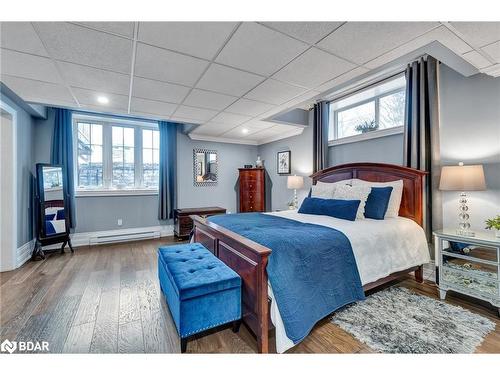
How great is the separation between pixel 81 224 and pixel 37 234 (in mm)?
783

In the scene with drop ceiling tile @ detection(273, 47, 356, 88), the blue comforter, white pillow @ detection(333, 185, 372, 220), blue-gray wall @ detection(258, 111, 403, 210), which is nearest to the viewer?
the blue comforter

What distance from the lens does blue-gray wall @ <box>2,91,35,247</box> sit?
3.37 meters

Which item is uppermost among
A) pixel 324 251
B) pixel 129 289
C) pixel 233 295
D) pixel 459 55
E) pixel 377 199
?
pixel 459 55

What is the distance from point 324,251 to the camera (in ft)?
6.17

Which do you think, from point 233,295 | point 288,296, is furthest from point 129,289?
point 288,296

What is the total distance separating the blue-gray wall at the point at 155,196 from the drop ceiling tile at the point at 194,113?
4.76 feet

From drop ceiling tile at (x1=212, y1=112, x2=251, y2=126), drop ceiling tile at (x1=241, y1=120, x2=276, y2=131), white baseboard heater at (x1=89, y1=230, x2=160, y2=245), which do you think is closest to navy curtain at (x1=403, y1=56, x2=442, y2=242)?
drop ceiling tile at (x1=241, y1=120, x2=276, y2=131)

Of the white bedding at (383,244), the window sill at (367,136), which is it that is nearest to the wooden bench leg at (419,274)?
the white bedding at (383,244)

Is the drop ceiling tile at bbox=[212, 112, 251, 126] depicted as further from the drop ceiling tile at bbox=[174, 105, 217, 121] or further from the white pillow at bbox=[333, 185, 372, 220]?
the white pillow at bbox=[333, 185, 372, 220]

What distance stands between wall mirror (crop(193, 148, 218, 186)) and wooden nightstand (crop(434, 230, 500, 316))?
4485 millimetres

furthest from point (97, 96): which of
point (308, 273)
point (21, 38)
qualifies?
point (308, 273)

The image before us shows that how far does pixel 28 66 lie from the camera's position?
2.25 m

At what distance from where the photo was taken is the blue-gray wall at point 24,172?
337 centimetres
